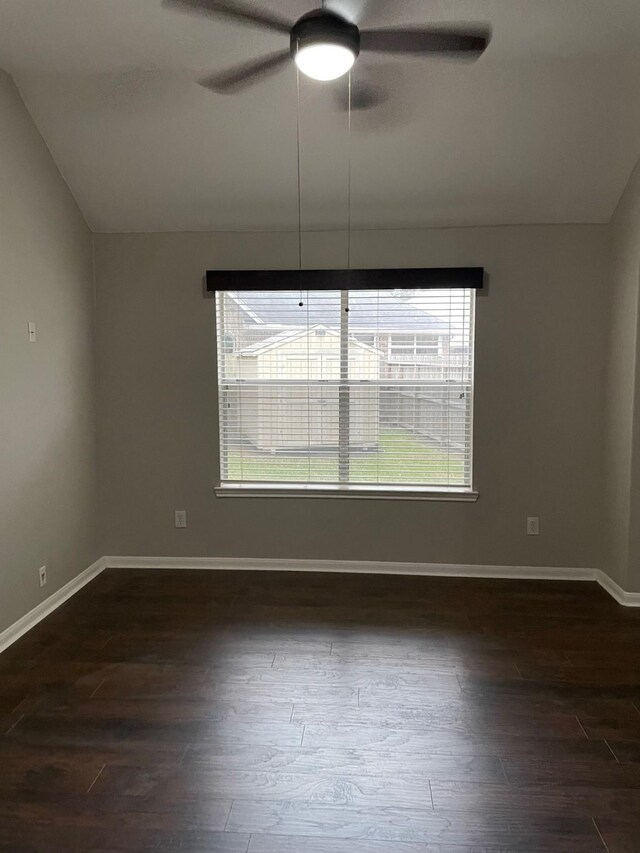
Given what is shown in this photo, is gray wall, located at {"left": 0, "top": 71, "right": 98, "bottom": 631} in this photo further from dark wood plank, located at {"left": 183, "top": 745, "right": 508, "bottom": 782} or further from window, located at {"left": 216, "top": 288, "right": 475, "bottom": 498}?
dark wood plank, located at {"left": 183, "top": 745, "right": 508, "bottom": 782}

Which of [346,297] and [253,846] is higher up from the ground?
[346,297]

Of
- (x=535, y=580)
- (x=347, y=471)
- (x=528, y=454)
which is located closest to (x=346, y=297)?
(x=347, y=471)

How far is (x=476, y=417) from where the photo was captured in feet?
12.5

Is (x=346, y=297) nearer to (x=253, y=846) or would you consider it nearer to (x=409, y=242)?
(x=409, y=242)

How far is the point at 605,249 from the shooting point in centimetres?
365

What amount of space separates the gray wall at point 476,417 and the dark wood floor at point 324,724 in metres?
0.50

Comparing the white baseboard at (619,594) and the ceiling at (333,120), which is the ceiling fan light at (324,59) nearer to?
the ceiling at (333,120)

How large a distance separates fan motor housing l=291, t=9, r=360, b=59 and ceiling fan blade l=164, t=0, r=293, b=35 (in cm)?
9

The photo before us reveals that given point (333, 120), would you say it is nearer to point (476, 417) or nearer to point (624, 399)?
point (476, 417)

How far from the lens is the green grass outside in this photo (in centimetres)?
392

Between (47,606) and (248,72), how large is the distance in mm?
2971

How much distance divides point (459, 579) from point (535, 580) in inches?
19.8

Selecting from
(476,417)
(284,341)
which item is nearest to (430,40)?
(284,341)

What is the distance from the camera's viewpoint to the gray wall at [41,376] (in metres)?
2.94
